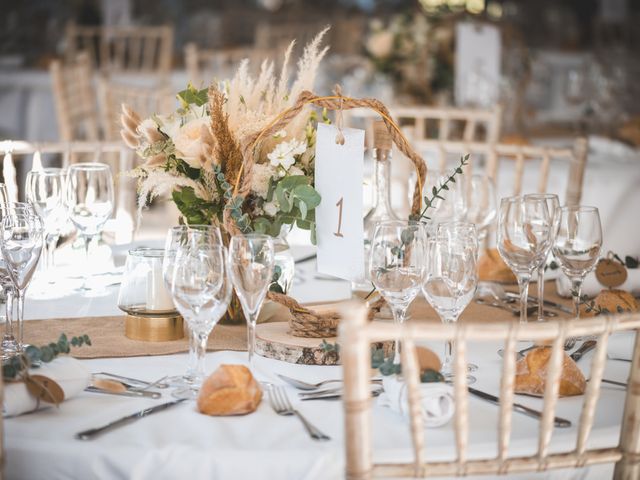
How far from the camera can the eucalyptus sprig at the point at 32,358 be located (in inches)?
43.3

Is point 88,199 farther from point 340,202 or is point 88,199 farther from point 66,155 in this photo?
point 66,155

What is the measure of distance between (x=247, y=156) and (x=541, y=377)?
53 cm

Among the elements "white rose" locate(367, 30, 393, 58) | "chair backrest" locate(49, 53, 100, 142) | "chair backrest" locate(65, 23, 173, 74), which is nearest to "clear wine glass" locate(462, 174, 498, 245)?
"white rose" locate(367, 30, 393, 58)

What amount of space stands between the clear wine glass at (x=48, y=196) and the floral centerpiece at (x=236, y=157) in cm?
32

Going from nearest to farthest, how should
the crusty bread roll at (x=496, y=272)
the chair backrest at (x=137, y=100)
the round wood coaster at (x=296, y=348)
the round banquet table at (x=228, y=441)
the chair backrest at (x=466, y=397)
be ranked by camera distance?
the chair backrest at (x=466, y=397)
the round banquet table at (x=228, y=441)
the round wood coaster at (x=296, y=348)
the crusty bread roll at (x=496, y=272)
the chair backrest at (x=137, y=100)

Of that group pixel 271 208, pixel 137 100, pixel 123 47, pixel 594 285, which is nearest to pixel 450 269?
pixel 271 208

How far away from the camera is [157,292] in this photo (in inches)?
55.3

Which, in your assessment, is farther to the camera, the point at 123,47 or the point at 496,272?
the point at 123,47

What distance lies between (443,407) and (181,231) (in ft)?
1.47

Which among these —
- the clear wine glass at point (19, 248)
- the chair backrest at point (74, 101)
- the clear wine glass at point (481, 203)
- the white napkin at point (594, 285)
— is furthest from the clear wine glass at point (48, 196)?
the chair backrest at point (74, 101)

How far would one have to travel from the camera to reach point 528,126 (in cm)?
362

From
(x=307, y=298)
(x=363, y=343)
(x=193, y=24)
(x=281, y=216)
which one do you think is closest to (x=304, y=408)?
(x=363, y=343)

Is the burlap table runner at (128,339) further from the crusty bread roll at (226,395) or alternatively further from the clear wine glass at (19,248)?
the crusty bread roll at (226,395)

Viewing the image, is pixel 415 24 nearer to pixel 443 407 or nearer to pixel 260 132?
pixel 260 132
